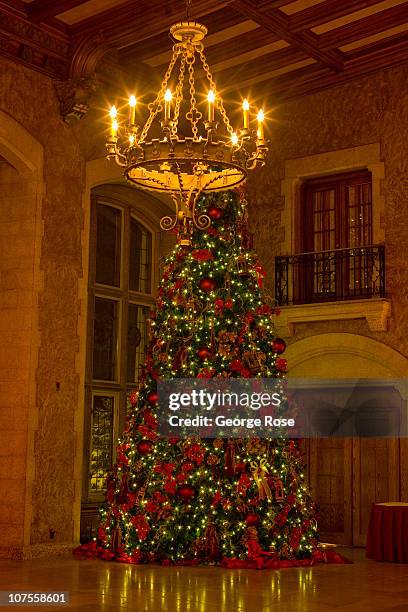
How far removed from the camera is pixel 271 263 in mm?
10414

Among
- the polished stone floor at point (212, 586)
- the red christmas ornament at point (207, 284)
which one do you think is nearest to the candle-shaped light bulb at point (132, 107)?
the red christmas ornament at point (207, 284)

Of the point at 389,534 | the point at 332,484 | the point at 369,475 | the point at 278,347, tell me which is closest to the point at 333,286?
the point at 278,347

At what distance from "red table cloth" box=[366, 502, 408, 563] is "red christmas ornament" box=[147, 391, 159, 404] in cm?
245

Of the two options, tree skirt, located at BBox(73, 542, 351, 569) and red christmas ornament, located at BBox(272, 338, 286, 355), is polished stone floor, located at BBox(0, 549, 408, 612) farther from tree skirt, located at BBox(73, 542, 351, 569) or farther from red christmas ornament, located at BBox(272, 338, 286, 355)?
red christmas ornament, located at BBox(272, 338, 286, 355)

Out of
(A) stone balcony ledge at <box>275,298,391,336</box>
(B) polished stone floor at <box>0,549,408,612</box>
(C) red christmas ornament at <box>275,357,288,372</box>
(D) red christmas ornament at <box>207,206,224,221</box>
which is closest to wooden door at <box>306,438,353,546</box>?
(A) stone balcony ledge at <box>275,298,391,336</box>

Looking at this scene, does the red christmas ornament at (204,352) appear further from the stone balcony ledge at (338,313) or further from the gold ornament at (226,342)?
the stone balcony ledge at (338,313)

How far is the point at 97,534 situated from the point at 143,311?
349 cm

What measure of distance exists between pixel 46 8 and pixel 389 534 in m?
5.90

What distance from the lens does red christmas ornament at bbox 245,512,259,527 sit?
7.53 meters

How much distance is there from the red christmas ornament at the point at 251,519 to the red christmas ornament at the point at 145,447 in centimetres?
104

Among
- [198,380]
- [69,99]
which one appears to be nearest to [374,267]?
[198,380]

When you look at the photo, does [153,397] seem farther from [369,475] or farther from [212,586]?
[369,475]

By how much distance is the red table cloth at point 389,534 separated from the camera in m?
8.27

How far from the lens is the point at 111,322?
10586 mm
